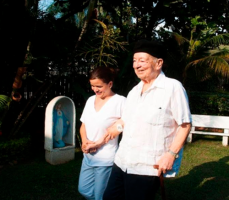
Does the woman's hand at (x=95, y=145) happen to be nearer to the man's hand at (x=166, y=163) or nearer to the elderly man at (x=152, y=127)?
the elderly man at (x=152, y=127)

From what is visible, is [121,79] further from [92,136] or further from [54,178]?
[92,136]

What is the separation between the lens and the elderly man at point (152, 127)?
2096 mm

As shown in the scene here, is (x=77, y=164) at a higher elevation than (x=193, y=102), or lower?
lower

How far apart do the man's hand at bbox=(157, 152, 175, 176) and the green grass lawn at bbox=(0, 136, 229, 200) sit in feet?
6.89

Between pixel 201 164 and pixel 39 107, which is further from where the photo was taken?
pixel 39 107

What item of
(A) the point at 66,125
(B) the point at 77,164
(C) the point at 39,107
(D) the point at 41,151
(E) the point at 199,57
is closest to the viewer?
(B) the point at 77,164

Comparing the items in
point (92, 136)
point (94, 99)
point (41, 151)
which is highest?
point (94, 99)

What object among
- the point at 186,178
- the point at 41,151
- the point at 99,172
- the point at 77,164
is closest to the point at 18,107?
the point at 41,151

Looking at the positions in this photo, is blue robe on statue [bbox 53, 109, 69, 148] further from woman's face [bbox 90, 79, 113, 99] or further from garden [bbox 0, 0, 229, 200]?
woman's face [bbox 90, 79, 113, 99]

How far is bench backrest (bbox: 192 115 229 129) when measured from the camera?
7.61 meters

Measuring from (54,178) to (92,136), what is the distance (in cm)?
214

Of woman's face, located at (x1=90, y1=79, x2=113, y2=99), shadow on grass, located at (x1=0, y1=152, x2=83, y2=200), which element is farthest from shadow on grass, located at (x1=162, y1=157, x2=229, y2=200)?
woman's face, located at (x1=90, y1=79, x2=113, y2=99)

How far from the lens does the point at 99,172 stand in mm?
2770

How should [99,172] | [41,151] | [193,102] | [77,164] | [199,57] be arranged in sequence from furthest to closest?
[193,102] < [199,57] < [41,151] < [77,164] < [99,172]
